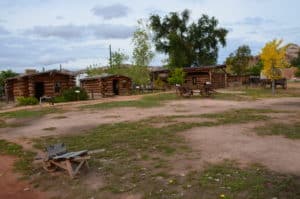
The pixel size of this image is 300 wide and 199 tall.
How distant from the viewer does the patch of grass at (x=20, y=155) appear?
8703 mm

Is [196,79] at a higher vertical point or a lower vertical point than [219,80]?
higher

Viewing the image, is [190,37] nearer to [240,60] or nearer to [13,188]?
[240,60]

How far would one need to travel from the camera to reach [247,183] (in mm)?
6707

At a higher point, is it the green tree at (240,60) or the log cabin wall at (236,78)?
the green tree at (240,60)

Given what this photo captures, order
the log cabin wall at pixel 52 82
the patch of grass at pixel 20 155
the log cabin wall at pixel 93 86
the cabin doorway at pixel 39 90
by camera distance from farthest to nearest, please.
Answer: the log cabin wall at pixel 93 86 < the cabin doorway at pixel 39 90 < the log cabin wall at pixel 52 82 < the patch of grass at pixel 20 155

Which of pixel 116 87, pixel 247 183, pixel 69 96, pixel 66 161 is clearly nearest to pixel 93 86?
pixel 116 87

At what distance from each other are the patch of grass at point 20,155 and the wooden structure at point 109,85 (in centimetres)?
2539

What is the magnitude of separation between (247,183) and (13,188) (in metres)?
4.64

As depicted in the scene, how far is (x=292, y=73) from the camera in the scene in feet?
225

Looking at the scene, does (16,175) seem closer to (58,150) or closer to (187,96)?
(58,150)

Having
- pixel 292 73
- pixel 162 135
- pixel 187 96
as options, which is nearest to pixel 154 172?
pixel 162 135

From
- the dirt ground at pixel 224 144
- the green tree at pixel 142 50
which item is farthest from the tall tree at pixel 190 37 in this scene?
the dirt ground at pixel 224 144

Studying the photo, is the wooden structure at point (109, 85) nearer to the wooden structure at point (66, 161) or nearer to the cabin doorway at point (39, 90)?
the cabin doorway at point (39, 90)

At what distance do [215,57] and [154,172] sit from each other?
5136 cm
